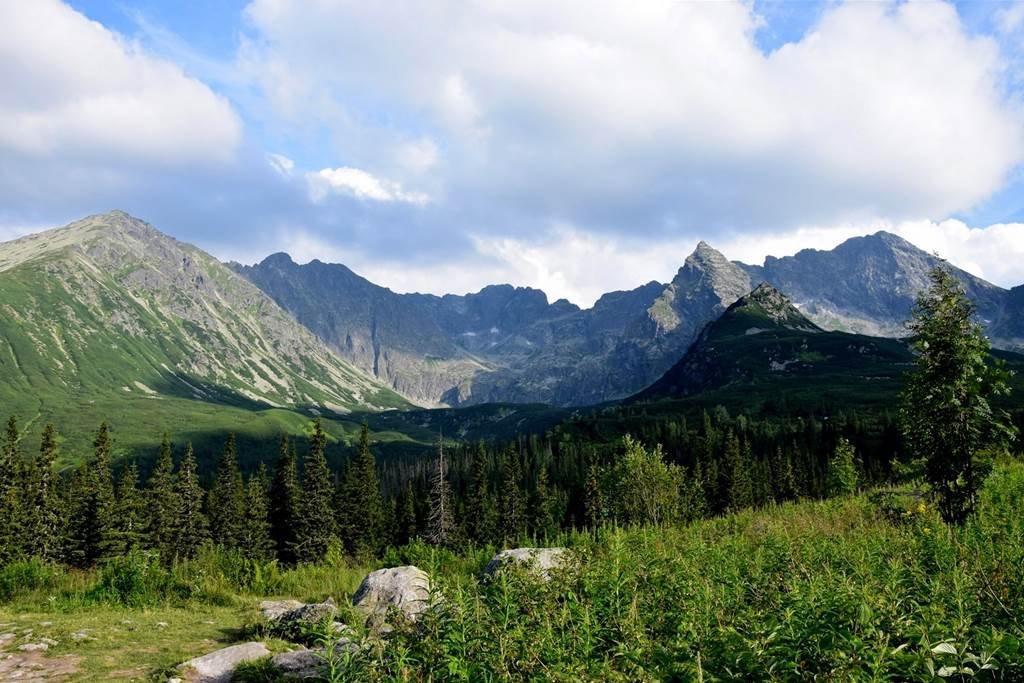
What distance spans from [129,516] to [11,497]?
59.8ft

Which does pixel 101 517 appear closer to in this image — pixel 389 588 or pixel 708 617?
pixel 389 588

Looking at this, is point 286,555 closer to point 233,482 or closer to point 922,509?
point 233,482

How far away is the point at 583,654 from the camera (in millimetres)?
6684

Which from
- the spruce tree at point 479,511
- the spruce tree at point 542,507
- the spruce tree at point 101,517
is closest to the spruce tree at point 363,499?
the spruce tree at point 479,511

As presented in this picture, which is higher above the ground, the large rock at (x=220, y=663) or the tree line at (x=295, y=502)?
the large rock at (x=220, y=663)

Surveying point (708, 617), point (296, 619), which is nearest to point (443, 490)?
point (296, 619)

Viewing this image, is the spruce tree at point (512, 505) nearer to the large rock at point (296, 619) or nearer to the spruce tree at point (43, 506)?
the spruce tree at point (43, 506)

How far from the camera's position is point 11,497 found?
61.9 m

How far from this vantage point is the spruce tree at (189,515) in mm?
85500

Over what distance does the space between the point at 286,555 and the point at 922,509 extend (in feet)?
279

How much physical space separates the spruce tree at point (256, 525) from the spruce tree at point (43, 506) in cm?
2252

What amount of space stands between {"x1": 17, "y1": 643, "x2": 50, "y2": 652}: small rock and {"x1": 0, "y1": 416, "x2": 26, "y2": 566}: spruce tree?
62984 millimetres

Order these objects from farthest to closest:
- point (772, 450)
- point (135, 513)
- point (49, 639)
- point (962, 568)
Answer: point (772, 450) < point (135, 513) < point (49, 639) < point (962, 568)

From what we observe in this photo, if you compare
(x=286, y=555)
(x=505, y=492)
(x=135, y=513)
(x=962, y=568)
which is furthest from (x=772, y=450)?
(x=962, y=568)
